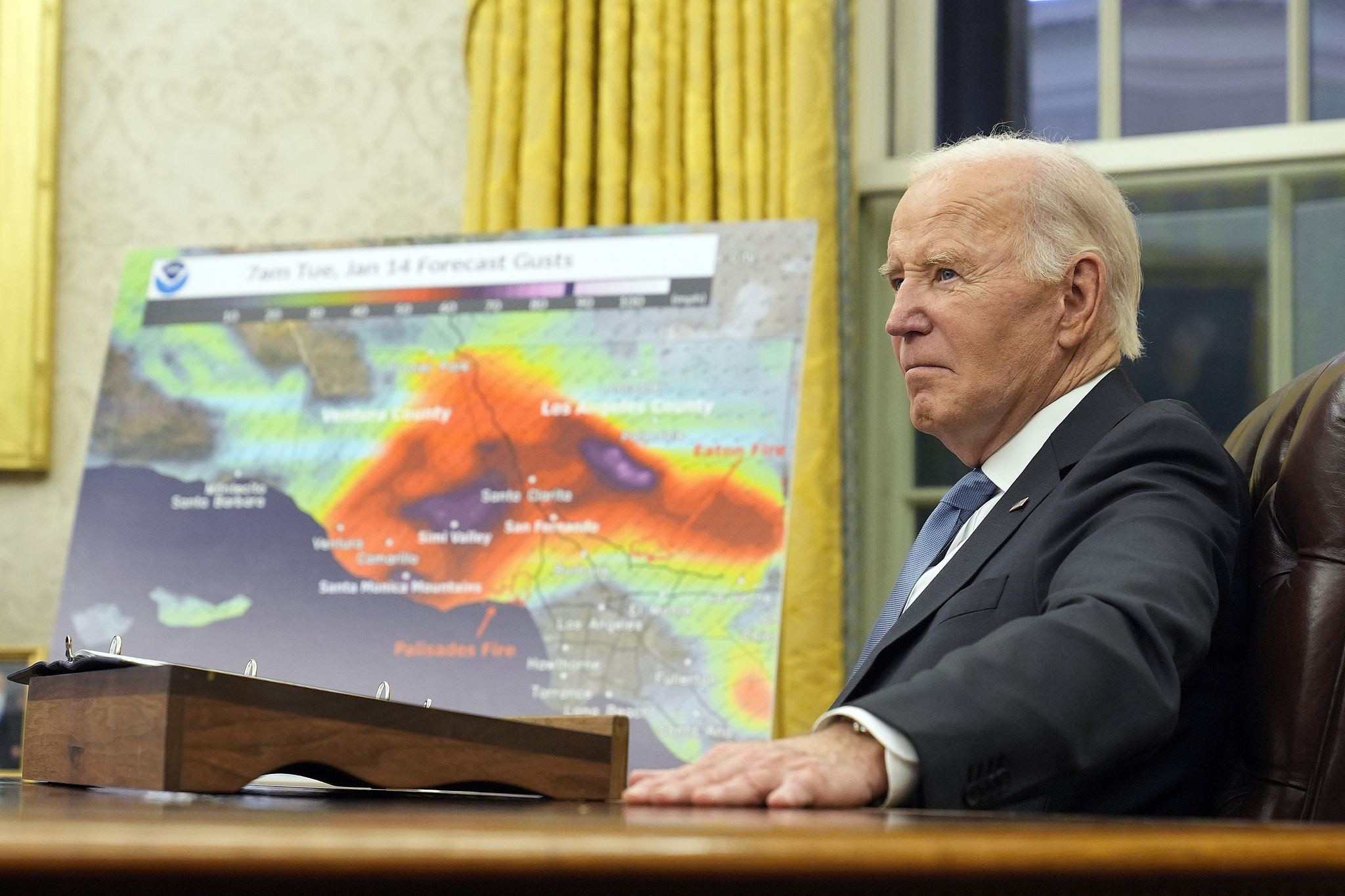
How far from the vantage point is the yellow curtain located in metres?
2.85

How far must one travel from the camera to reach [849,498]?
2963 millimetres

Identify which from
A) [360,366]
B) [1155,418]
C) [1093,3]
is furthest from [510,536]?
[1093,3]

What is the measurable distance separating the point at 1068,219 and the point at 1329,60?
1.95 meters

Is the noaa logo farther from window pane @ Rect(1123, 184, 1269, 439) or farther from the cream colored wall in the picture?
window pane @ Rect(1123, 184, 1269, 439)

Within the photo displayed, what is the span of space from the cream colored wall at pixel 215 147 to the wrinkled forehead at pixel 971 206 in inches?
77.6

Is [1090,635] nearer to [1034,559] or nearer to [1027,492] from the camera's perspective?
[1034,559]

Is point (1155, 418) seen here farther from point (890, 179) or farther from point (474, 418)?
point (890, 179)

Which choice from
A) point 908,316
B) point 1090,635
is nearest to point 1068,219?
point 908,316

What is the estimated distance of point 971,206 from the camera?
5.01 ft

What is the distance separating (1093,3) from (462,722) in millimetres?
2864

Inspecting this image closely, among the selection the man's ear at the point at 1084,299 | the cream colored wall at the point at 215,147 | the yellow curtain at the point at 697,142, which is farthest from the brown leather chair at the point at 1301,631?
the cream colored wall at the point at 215,147

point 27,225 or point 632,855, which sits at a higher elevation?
point 27,225

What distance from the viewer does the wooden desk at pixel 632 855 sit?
429mm

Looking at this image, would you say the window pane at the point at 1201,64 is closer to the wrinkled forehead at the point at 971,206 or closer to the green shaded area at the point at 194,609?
the wrinkled forehead at the point at 971,206
